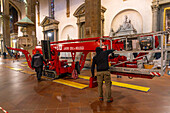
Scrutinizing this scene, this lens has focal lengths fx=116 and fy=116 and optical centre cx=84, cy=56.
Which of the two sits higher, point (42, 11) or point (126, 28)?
point (42, 11)

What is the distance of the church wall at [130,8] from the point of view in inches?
500

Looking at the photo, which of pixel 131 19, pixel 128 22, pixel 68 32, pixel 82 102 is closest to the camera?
pixel 82 102

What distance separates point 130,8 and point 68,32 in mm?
10887

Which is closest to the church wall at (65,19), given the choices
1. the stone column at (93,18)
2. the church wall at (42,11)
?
the church wall at (42,11)

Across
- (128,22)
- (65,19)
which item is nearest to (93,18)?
(128,22)

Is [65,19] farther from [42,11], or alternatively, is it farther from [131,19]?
[131,19]

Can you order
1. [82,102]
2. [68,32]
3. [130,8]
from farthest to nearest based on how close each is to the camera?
[68,32] → [130,8] → [82,102]

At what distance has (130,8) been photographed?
1377 cm

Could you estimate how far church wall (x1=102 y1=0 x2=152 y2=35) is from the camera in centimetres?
1269

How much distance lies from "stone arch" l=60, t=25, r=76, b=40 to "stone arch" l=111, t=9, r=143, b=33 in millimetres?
7392

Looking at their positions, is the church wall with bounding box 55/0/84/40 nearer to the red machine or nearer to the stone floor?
the red machine

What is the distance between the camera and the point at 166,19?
11523 mm

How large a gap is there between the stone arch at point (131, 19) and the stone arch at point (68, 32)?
7.39 m

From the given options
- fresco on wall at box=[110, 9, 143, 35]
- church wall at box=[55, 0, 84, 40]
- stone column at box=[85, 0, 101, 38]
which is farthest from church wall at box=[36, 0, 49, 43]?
stone column at box=[85, 0, 101, 38]
